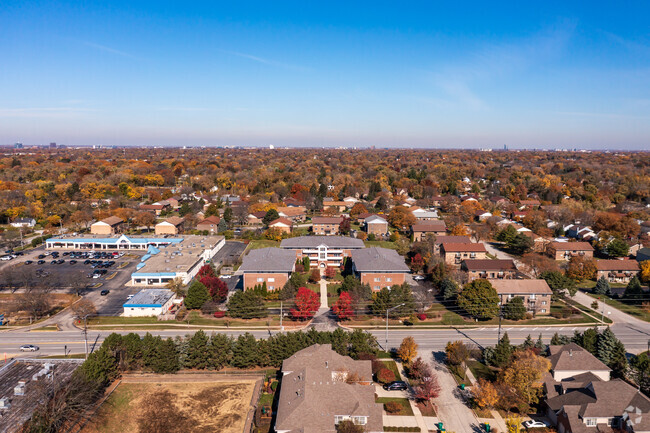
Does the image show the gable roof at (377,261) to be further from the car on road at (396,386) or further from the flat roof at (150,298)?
the flat roof at (150,298)

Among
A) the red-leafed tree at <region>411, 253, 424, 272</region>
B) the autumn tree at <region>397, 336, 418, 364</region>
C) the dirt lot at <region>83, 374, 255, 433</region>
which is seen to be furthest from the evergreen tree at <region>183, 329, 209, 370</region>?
the red-leafed tree at <region>411, 253, 424, 272</region>

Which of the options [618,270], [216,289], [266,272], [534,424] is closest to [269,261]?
[266,272]

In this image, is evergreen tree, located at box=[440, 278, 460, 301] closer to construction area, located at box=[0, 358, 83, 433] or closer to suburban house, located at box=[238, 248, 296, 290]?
suburban house, located at box=[238, 248, 296, 290]

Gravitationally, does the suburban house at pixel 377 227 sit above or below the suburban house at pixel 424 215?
below

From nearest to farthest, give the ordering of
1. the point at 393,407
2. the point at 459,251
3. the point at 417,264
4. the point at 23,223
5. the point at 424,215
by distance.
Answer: the point at 393,407
the point at 417,264
the point at 459,251
the point at 23,223
the point at 424,215

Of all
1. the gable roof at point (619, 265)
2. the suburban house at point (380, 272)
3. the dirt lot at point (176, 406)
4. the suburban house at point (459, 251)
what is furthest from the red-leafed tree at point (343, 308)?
the gable roof at point (619, 265)

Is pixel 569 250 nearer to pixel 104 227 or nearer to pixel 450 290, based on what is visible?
pixel 450 290
